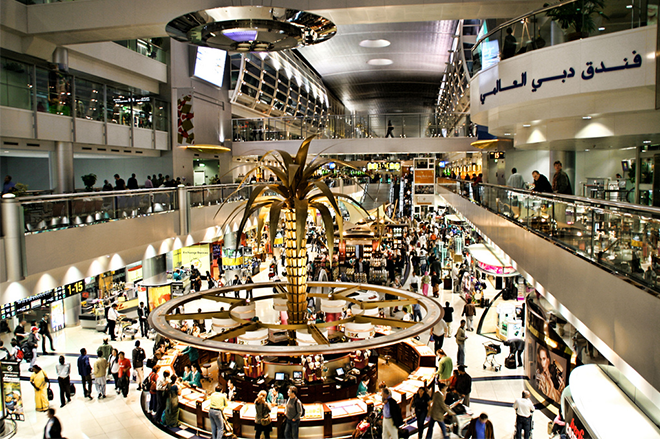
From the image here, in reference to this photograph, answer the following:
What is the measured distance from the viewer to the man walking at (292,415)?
880cm

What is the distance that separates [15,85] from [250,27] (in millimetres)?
9563

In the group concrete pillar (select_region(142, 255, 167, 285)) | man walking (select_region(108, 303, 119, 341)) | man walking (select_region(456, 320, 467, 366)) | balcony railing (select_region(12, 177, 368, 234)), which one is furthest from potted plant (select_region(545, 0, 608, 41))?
concrete pillar (select_region(142, 255, 167, 285))

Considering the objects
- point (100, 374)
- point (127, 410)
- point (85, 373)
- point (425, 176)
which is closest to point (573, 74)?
point (127, 410)

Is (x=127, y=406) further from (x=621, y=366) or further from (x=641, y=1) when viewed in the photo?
(x=641, y=1)

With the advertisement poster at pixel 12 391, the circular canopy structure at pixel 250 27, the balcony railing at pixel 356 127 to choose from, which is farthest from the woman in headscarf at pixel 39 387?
the balcony railing at pixel 356 127

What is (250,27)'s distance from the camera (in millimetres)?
8812

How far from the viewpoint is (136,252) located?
527 inches

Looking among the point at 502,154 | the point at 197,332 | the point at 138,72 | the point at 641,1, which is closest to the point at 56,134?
the point at 138,72

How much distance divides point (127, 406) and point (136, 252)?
4.18 m

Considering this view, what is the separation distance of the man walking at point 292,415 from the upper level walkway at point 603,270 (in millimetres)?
4780

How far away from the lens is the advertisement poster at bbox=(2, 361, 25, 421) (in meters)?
→ 9.62

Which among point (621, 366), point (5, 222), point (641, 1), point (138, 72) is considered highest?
point (138, 72)

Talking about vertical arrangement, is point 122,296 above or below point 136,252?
below

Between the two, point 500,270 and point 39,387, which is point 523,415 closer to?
point 500,270
